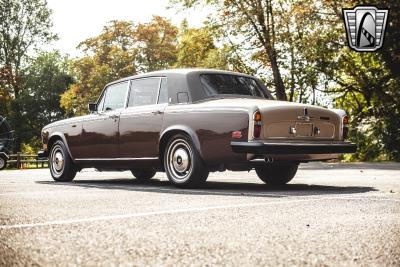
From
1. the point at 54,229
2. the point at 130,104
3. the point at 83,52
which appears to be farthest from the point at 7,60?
the point at 54,229

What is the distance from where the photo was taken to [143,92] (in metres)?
9.18

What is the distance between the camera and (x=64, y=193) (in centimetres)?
758

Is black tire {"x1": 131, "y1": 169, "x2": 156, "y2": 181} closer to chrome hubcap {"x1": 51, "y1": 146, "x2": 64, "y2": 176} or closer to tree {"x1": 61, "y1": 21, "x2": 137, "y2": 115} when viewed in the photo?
chrome hubcap {"x1": 51, "y1": 146, "x2": 64, "y2": 176}

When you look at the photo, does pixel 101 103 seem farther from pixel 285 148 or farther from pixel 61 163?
pixel 285 148

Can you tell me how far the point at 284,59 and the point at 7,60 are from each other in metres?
25.1

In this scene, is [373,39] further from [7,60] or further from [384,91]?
[7,60]

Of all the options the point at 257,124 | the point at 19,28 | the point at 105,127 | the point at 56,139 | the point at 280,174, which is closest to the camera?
the point at 257,124

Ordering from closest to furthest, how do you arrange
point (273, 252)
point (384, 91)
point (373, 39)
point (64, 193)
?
point (273, 252)
point (64, 193)
point (373, 39)
point (384, 91)

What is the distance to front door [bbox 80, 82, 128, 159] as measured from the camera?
9.31 m

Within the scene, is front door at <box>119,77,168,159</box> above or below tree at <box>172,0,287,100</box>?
below

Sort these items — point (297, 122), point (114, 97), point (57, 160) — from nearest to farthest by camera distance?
point (297, 122) < point (114, 97) < point (57, 160)

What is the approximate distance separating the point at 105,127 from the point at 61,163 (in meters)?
1.40

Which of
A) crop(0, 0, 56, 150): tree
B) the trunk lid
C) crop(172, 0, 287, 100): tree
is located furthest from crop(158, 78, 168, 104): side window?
crop(0, 0, 56, 150): tree

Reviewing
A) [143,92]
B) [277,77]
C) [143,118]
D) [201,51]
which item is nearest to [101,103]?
[143,92]
